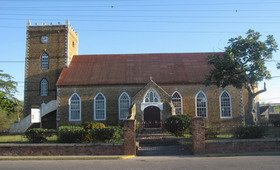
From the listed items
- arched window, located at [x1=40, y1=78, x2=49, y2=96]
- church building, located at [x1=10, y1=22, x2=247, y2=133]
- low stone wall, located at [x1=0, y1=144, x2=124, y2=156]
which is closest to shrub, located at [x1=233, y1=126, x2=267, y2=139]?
low stone wall, located at [x1=0, y1=144, x2=124, y2=156]

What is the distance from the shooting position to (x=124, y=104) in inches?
1721

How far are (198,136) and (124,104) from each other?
21947 mm

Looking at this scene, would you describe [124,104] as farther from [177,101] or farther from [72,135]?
[72,135]

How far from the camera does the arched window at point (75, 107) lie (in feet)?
143

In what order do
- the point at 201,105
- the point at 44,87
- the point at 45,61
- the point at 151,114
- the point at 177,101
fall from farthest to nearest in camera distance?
the point at 45,61 → the point at 44,87 → the point at 201,105 → the point at 177,101 → the point at 151,114

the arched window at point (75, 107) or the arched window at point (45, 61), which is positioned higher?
the arched window at point (45, 61)

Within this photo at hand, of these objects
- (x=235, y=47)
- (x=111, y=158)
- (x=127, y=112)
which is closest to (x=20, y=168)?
(x=111, y=158)

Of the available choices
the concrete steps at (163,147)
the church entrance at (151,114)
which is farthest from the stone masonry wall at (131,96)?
the concrete steps at (163,147)

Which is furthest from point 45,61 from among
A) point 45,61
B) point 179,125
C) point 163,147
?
point 163,147

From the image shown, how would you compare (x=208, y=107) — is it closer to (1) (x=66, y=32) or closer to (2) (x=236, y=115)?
(2) (x=236, y=115)

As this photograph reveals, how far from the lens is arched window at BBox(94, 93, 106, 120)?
43594mm

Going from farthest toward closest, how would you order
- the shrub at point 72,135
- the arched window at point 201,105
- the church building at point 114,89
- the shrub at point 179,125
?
the arched window at point 201,105
the church building at point 114,89
the shrub at point 179,125
the shrub at point 72,135

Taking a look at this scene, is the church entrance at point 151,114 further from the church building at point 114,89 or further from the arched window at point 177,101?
the arched window at point 177,101

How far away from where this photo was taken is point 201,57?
48.7 meters
